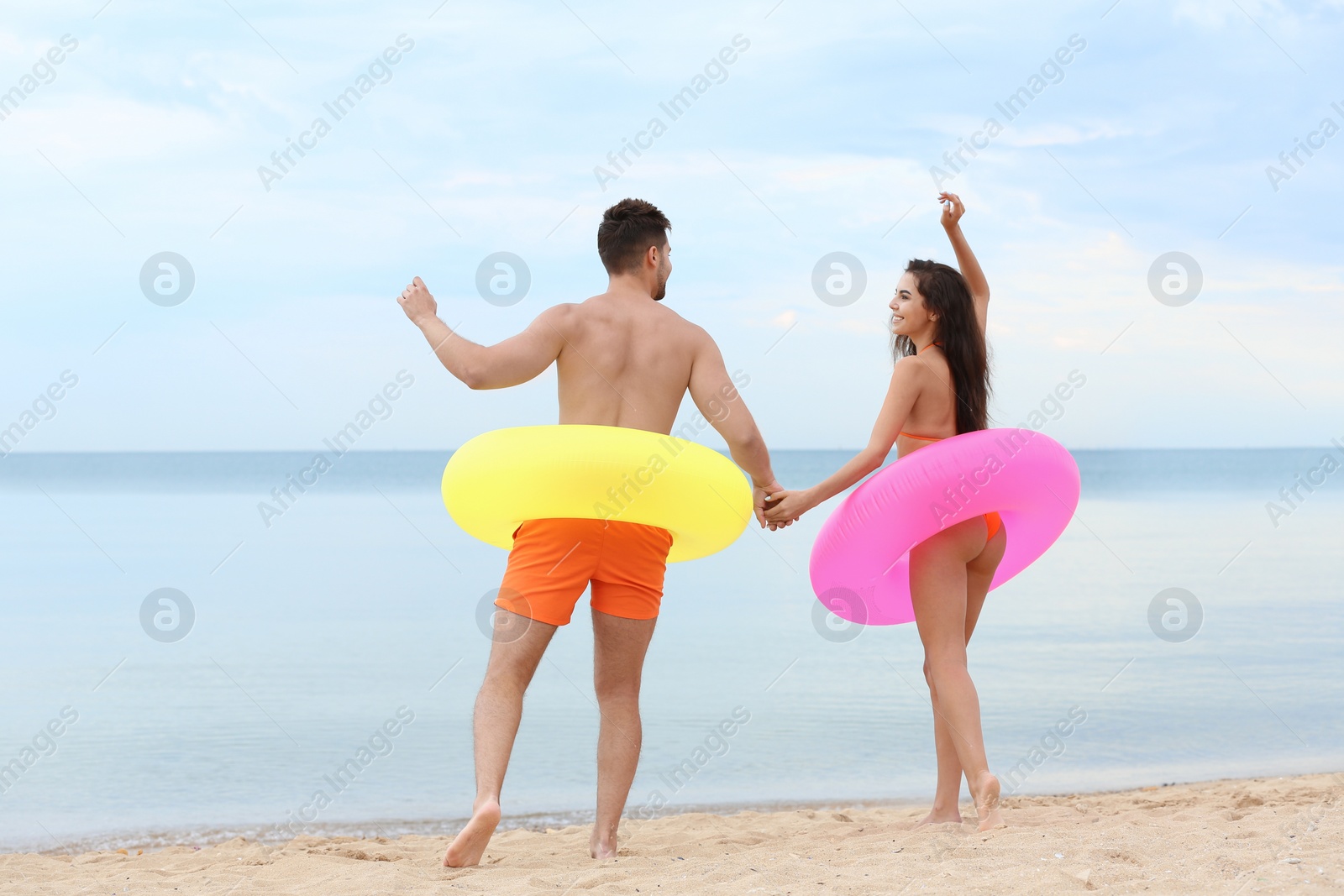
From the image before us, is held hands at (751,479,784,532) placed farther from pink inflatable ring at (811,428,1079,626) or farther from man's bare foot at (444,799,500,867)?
man's bare foot at (444,799,500,867)

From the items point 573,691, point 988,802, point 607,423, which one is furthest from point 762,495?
point 573,691

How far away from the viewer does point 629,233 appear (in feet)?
11.9

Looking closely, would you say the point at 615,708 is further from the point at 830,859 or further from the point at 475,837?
the point at 830,859

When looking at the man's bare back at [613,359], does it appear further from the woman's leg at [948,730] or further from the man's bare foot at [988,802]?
the man's bare foot at [988,802]

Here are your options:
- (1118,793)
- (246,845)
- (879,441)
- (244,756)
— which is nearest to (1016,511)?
(879,441)

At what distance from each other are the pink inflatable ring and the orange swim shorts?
0.72 meters

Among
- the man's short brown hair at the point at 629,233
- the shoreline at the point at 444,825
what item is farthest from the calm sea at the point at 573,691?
the man's short brown hair at the point at 629,233

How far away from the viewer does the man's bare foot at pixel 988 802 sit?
11.2ft

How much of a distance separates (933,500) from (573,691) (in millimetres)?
3777

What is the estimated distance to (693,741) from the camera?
18.9 ft

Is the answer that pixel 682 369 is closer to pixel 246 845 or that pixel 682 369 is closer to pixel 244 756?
pixel 246 845

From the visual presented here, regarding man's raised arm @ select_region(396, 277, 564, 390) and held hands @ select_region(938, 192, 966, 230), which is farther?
held hands @ select_region(938, 192, 966, 230)

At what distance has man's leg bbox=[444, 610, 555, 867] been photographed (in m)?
3.11

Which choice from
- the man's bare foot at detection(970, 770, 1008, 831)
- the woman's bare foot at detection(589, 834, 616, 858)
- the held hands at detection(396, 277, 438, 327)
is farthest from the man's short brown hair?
the man's bare foot at detection(970, 770, 1008, 831)
